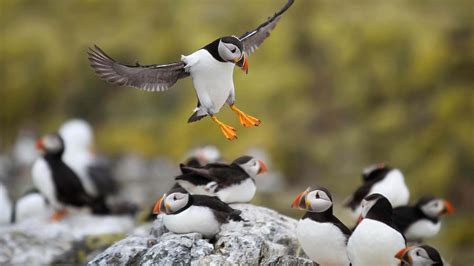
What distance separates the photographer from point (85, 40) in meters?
24.1

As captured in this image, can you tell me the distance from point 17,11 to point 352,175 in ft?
39.7

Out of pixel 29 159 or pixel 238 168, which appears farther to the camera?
pixel 29 159

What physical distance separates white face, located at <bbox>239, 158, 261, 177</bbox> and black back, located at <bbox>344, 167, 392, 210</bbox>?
3.44 ft

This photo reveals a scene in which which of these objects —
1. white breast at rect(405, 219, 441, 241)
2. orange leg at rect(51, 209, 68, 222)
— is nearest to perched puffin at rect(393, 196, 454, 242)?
white breast at rect(405, 219, 441, 241)

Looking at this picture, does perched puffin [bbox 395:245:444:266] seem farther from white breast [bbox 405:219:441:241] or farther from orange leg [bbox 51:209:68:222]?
orange leg [bbox 51:209:68:222]

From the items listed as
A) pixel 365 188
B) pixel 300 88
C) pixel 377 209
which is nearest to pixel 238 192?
pixel 365 188

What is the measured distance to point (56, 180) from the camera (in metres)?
10.3

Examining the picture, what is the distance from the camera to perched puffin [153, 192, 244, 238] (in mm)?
6938

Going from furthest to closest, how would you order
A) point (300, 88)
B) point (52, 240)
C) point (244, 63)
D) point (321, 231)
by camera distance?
point (300, 88), point (52, 240), point (244, 63), point (321, 231)

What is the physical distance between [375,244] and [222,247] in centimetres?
118

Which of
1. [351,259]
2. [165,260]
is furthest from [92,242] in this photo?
[351,259]

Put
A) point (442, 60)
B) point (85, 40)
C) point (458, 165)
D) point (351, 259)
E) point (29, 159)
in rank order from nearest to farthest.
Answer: point (351, 259), point (458, 165), point (442, 60), point (29, 159), point (85, 40)

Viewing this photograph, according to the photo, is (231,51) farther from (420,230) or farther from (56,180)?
(56,180)

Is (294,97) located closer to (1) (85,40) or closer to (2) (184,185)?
(1) (85,40)
